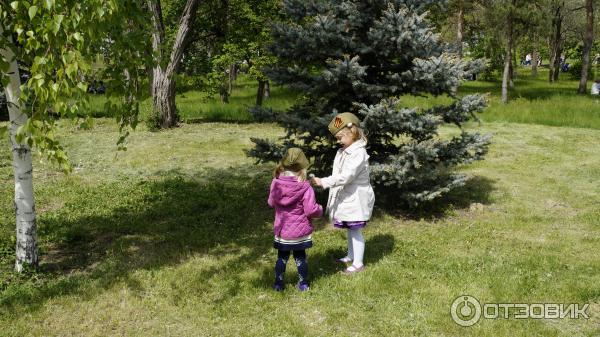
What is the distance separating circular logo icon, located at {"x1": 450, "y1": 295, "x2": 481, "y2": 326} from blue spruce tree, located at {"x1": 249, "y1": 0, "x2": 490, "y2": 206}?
242 centimetres

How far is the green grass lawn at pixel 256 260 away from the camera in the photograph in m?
5.25

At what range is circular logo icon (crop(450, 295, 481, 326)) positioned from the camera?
17.3 ft

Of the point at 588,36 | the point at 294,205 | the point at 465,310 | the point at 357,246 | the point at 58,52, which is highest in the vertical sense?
the point at 588,36

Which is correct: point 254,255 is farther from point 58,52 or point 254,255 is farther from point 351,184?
point 58,52

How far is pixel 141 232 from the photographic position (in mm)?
7754

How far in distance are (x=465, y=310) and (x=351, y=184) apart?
191cm

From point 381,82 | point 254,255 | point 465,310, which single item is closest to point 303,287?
point 254,255

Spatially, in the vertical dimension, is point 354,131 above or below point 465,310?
above

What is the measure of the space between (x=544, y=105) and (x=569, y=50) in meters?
45.3

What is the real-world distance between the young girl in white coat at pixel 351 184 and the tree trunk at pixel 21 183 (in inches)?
131

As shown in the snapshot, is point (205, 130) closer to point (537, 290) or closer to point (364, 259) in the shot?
point (364, 259)

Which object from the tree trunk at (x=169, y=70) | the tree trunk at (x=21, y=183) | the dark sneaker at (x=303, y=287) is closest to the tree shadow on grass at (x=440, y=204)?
the dark sneaker at (x=303, y=287)

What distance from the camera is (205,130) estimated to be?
16844 millimetres

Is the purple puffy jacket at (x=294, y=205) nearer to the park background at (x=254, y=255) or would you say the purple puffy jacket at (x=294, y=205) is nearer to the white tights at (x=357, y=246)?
the park background at (x=254, y=255)
